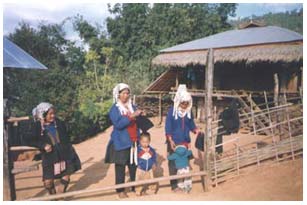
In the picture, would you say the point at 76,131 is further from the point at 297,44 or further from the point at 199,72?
the point at 297,44

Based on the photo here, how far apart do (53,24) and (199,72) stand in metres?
5.19

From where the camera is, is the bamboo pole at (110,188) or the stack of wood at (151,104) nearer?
the bamboo pole at (110,188)

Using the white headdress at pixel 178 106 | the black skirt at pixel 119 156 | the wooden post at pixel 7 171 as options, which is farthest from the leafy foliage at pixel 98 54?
the black skirt at pixel 119 156

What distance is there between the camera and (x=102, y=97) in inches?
358

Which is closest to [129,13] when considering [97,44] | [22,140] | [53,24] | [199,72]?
[97,44]

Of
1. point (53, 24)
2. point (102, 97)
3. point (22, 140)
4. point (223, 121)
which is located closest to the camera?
point (22, 140)

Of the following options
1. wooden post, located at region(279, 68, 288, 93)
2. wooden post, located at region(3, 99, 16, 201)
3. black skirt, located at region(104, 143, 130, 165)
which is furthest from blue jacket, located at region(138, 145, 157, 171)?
wooden post, located at region(279, 68, 288, 93)

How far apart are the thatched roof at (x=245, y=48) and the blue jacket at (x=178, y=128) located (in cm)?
285

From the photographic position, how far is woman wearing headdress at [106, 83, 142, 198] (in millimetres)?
3887

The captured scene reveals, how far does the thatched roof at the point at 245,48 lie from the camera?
666 cm


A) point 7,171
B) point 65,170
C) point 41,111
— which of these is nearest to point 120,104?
point 41,111

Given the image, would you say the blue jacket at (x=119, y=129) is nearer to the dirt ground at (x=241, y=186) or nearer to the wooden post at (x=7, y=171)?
the dirt ground at (x=241, y=186)

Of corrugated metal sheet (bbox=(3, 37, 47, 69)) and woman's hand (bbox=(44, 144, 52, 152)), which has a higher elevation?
corrugated metal sheet (bbox=(3, 37, 47, 69))

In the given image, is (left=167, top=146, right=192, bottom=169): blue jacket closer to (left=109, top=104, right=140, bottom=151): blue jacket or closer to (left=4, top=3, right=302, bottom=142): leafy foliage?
(left=109, top=104, right=140, bottom=151): blue jacket
